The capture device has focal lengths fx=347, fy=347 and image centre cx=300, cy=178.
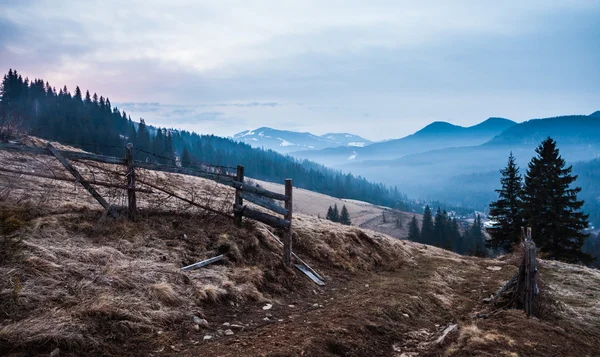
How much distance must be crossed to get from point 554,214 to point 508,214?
4.25 meters

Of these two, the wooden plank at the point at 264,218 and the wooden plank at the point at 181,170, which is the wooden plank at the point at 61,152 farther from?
the wooden plank at the point at 264,218

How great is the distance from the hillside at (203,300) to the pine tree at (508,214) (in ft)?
63.5

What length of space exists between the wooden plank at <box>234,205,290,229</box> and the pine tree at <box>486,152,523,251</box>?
2666 cm

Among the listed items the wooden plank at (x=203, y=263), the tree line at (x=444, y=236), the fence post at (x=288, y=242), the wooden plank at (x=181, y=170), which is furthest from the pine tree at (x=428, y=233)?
the wooden plank at (x=203, y=263)

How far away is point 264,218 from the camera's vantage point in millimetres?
10742

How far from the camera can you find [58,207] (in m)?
9.08

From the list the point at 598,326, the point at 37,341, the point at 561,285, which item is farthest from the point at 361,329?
the point at 561,285

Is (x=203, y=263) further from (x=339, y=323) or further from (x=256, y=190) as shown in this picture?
(x=339, y=323)

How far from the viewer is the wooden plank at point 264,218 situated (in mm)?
10414

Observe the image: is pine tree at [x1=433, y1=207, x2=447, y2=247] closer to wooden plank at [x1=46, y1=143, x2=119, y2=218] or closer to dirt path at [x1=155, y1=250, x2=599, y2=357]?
dirt path at [x1=155, y1=250, x2=599, y2=357]

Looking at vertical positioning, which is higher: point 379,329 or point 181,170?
point 181,170

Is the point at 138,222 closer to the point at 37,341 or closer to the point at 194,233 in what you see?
the point at 194,233

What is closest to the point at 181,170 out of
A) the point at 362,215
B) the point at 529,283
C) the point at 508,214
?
the point at 529,283

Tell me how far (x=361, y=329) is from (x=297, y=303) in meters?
2.14
